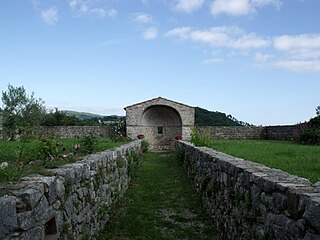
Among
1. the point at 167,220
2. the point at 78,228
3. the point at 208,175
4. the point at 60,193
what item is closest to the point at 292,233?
the point at 60,193

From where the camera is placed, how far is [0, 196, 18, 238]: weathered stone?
2.76 meters

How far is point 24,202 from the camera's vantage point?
3.12m

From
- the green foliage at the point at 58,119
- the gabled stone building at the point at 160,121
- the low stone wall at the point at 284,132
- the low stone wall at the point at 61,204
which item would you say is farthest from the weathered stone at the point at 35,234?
the green foliage at the point at 58,119

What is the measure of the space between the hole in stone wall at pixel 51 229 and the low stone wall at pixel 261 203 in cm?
207

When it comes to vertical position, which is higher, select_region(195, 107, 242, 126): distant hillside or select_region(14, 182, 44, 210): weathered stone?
select_region(195, 107, 242, 126): distant hillside

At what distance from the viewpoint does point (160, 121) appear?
3253 cm

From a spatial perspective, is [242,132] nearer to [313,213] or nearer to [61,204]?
[61,204]

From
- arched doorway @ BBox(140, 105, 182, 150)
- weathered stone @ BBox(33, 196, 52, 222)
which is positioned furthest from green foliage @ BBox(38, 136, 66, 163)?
arched doorway @ BBox(140, 105, 182, 150)

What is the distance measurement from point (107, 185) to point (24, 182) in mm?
3980

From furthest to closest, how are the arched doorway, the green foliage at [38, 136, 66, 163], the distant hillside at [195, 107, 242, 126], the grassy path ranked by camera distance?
the distant hillside at [195, 107, 242, 126], the arched doorway, the grassy path, the green foliage at [38, 136, 66, 163]

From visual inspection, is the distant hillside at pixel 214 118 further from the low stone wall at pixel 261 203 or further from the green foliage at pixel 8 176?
the green foliage at pixel 8 176

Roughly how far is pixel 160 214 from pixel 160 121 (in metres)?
24.6

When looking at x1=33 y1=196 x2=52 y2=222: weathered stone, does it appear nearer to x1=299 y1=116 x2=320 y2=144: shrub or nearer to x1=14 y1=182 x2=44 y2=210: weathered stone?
x1=14 y1=182 x2=44 y2=210: weathered stone

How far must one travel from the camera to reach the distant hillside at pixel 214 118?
4463 cm
